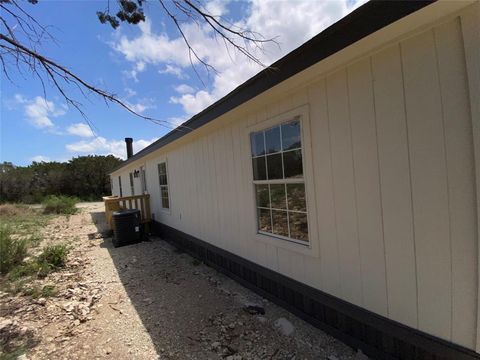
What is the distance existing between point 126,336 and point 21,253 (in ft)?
14.0

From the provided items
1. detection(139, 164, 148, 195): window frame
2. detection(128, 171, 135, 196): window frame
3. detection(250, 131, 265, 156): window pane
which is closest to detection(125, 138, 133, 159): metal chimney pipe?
detection(128, 171, 135, 196): window frame

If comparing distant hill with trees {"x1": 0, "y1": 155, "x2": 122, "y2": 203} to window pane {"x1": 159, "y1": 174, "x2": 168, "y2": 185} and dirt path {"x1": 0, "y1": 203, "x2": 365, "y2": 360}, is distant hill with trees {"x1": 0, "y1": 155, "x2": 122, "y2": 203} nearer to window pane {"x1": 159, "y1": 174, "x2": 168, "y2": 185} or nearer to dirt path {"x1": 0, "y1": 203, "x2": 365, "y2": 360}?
window pane {"x1": 159, "y1": 174, "x2": 168, "y2": 185}

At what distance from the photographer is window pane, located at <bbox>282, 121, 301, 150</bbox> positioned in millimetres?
2980

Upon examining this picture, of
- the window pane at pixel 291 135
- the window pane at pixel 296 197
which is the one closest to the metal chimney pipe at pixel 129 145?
the window pane at pixel 291 135

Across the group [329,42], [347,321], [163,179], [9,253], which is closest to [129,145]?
[163,179]

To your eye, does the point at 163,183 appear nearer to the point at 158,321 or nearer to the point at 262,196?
the point at 262,196

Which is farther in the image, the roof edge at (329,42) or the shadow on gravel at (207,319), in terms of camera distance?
the shadow on gravel at (207,319)

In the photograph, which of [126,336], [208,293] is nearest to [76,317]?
[126,336]

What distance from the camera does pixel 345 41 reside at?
2.06m

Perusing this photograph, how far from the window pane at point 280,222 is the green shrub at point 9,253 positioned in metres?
5.29

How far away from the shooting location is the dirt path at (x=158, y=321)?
264 centimetres

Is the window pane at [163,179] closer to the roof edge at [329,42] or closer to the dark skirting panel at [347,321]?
the dark skirting panel at [347,321]

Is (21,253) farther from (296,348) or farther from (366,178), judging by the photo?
(366,178)

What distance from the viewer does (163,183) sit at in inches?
317
